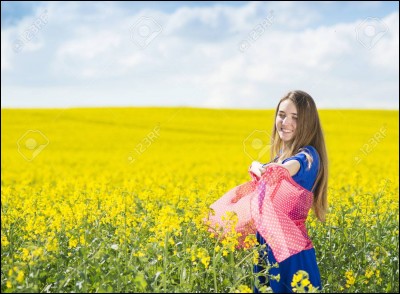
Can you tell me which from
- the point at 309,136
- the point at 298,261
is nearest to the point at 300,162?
the point at 309,136

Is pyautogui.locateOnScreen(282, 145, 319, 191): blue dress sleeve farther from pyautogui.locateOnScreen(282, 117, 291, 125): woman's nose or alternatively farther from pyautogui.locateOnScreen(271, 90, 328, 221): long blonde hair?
pyautogui.locateOnScreen(282, 117, 291, 125): woman's nose

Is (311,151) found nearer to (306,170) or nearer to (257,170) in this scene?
(306,170)

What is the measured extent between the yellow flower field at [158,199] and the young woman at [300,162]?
0.22 meters

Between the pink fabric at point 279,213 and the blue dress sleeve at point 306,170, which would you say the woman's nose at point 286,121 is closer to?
the blue dress sleeve at point 306,170

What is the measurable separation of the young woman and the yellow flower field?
22 centimetres

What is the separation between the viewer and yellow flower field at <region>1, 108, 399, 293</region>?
4246 mm

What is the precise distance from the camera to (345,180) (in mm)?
12891

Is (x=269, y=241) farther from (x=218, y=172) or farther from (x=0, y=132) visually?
(x=0, y=132)

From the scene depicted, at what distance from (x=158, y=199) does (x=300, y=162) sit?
2566 millimetres

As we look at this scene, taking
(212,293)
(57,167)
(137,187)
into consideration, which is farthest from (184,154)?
(212,293)

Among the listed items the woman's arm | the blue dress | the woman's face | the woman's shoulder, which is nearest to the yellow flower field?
the blue dress

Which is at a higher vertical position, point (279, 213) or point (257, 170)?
point (257, 170)

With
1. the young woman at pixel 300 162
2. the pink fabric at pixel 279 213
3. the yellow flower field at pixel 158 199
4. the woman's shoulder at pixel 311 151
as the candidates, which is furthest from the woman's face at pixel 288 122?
the pink fabric at pixel 279 213

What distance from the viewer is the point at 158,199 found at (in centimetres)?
673
